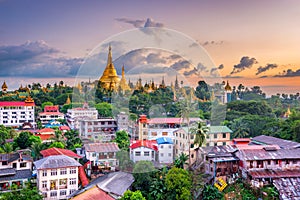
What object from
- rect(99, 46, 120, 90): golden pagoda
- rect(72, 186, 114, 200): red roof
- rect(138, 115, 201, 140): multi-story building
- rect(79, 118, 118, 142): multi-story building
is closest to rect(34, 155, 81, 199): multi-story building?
rect(72, 186, 114, 200): red roof

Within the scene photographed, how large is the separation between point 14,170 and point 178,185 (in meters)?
5.63

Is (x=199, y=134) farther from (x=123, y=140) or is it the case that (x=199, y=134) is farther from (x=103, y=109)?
(x=103, y=109)

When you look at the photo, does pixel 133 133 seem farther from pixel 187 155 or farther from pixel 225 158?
pixel 225 158

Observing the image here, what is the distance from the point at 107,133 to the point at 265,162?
27.6 ft

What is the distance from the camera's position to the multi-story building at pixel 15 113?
71.7ft

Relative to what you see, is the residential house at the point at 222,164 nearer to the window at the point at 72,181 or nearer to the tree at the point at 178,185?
the tree at the point at 178,185

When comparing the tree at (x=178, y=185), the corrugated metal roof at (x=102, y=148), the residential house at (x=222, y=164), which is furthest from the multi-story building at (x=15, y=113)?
the tree at (x=178, y=185)

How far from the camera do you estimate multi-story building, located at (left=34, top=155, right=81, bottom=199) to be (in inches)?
386

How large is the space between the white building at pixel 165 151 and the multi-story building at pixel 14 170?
4697 mm

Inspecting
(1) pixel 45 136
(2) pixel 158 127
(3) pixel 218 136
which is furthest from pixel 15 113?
(3) pixel 218 136

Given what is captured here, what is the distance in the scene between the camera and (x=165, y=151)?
1193 centimetres

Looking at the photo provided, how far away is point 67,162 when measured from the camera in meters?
10.2

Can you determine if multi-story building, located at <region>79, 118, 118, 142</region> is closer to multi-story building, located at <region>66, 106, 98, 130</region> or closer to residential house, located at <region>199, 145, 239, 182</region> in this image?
multi-story building, located at <region>66, 106, 98, 130</region>

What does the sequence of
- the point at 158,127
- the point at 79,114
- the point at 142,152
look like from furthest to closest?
the point at 79,114, the point at 158,127, the point at 142,152
